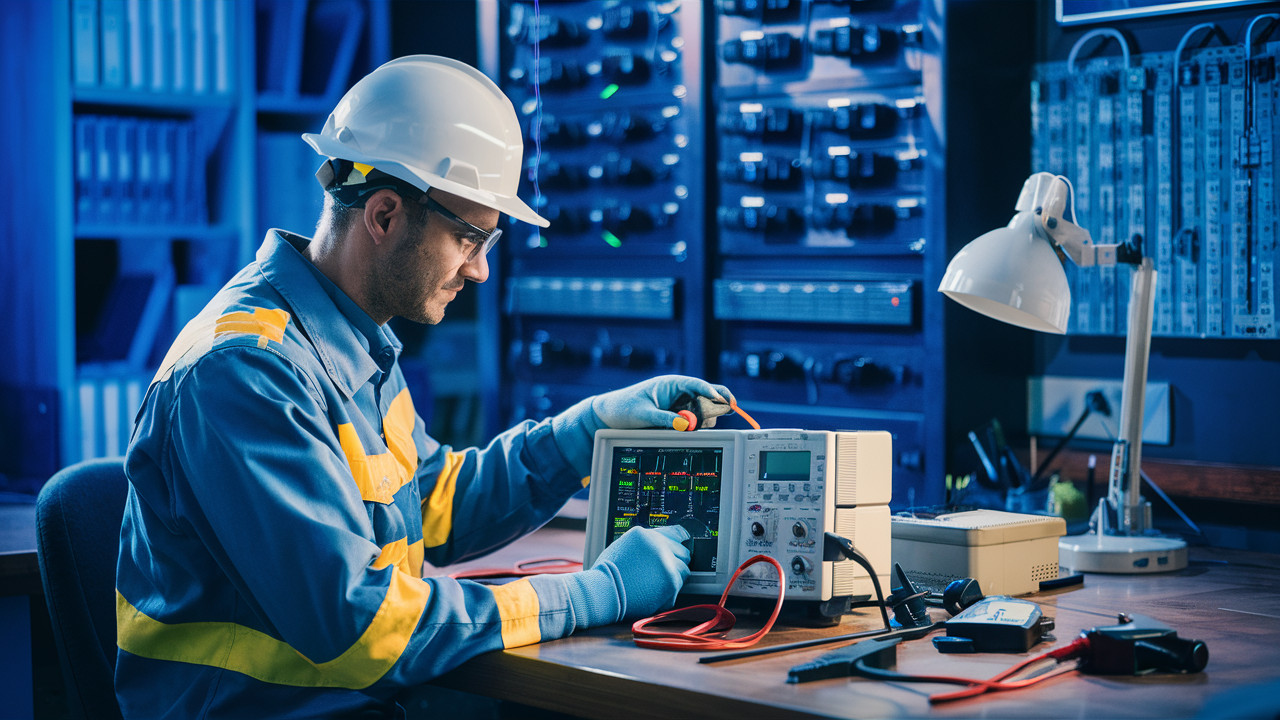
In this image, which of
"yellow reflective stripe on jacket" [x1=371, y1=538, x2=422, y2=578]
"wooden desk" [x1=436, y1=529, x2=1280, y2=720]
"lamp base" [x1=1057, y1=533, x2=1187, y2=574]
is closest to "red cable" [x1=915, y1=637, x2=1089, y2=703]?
"wooden desk" [x1=436, y1=529, x2=1280, y2=720]

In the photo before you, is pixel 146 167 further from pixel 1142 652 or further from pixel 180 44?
pixel 1142 652

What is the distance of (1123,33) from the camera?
94.7 inches

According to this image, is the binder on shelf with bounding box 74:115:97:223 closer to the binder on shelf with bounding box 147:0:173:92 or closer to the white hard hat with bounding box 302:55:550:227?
the binder on shelf with bounding box 147:0:173:92

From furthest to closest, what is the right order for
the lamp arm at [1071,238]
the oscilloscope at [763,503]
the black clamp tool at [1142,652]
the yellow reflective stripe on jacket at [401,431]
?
the lamp arm at [1071,238] < the yellow reflective stripe on jacket at [401,431] < the oscilloscope at [763,503] < the black clamp tool at [1142,652]

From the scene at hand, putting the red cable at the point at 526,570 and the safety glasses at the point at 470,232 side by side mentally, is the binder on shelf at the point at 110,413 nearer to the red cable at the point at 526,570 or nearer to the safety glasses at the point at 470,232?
the red cable at the point at 526,570

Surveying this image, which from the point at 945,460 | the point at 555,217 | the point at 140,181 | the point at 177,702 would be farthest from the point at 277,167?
the point at 177,702

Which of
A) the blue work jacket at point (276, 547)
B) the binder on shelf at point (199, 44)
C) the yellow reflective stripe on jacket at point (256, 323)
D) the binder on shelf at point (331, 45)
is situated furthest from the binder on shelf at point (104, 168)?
the yellow reflective stripe on jacket at point (256, 323)

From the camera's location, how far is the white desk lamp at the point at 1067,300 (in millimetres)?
1724

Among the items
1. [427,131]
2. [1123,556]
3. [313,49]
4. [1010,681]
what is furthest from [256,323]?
[313,49]

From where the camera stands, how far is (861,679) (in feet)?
4.09

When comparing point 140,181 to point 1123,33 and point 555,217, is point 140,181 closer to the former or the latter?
point 555,217

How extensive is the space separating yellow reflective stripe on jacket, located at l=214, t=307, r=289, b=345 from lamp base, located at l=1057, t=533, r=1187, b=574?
1162 millimetres

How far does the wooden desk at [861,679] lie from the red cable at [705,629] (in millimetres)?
13

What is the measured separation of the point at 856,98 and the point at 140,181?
1.77m
